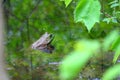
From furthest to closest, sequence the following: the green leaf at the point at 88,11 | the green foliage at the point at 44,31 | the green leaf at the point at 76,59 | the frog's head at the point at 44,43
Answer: the frog's head at the point at 44,43 < the green foliage at the point at 44,31 < the green leaf at the point at 88,11 < the green leaf at the point at 76,59

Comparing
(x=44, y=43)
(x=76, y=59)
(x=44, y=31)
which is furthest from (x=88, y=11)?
(x=44, y=31)

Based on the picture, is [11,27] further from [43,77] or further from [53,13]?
[43,77]

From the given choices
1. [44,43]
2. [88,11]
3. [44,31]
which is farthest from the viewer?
[44,31]

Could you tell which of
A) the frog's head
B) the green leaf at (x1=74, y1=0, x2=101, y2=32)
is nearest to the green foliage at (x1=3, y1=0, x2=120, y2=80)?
the frog's head

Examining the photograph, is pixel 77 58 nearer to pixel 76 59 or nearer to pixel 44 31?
pixel 76 59

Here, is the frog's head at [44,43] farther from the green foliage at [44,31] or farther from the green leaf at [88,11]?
the green leaf at [88,11]

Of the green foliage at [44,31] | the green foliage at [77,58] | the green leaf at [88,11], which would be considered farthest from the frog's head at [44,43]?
the green foliage at [77,58]

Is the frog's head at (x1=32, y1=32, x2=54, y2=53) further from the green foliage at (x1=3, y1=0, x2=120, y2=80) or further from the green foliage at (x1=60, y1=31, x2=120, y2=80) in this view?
the green foliage at (x1=60, y1=31, x2=120, y2=80)

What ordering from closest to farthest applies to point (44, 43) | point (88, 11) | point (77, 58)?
point (77, 58) → point (88, 11) → point (44, 43)
